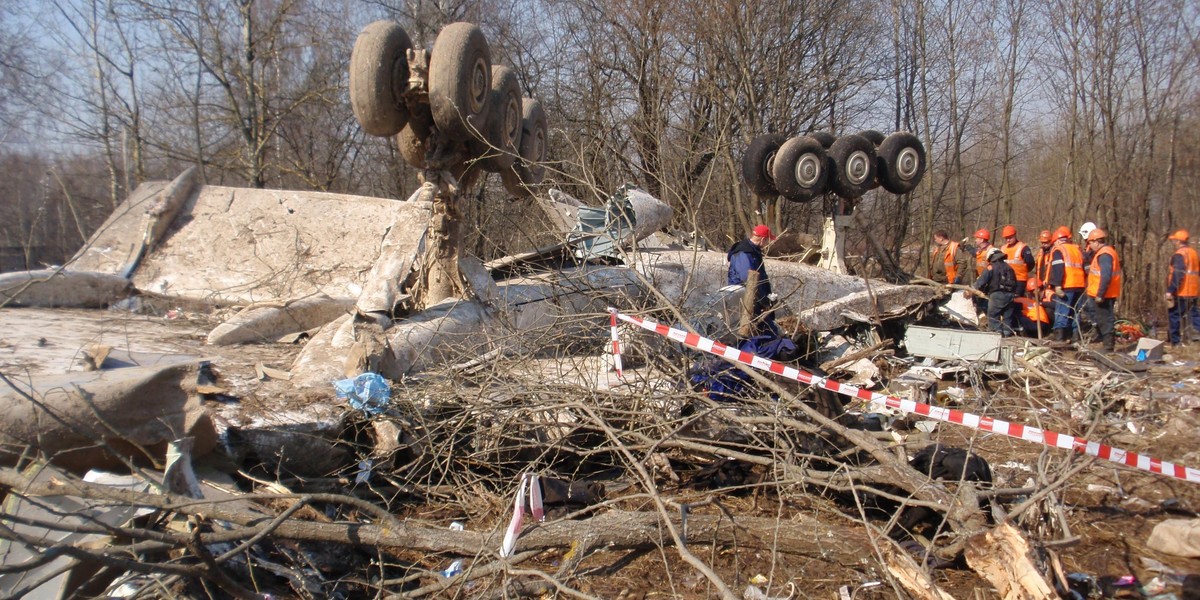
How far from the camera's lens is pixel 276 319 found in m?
5.64

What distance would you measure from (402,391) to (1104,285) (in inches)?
308

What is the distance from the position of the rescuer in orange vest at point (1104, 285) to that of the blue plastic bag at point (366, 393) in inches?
311

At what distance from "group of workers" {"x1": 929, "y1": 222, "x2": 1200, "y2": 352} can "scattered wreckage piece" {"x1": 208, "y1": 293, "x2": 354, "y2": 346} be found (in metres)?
6.56

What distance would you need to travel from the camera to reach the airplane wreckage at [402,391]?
311cm

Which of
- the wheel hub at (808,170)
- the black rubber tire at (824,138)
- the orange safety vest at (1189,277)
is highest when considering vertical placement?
the black rubber tire at (824,138)

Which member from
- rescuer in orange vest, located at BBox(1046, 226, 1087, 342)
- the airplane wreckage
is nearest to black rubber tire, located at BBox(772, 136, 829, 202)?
the airplane wreckage

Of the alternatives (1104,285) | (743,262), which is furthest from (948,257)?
(743,262)

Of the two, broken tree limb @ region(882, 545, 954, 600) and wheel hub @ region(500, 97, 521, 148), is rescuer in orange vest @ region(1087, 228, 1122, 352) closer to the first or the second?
wheel hub @ region(500, 97, 521, 148)

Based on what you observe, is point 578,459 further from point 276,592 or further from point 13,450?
point 13,450

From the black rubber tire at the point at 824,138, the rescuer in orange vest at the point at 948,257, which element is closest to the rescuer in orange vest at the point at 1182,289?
the rescuer in orange vest at the point at 948,257

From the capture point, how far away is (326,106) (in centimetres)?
1453

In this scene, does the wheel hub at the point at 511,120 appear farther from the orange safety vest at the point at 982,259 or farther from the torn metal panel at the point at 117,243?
the orange safety vest at the point at 982,259

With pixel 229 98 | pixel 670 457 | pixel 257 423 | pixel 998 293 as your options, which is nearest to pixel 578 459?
pixel 670 457

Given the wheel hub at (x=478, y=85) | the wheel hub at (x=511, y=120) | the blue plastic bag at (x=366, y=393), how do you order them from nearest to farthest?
the blue plastic bag at (x=366, y=393), the wheel hub at (x=478, y=85), the wheel hub at (x=511, y=120)
